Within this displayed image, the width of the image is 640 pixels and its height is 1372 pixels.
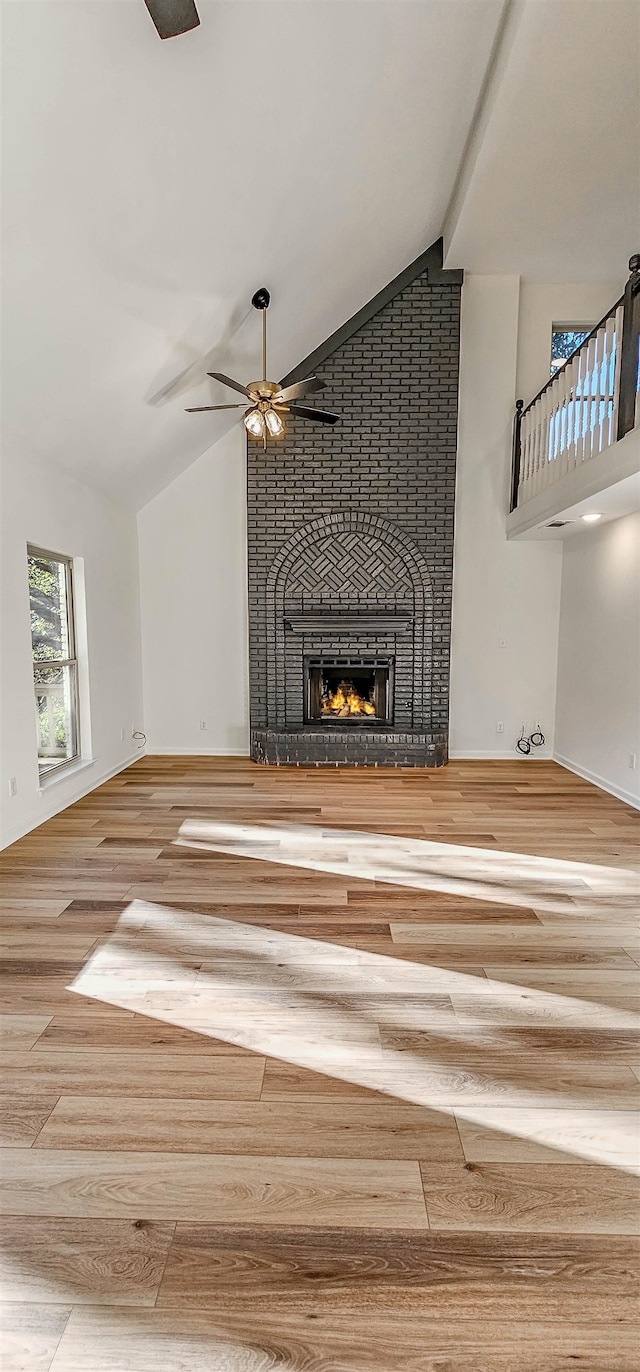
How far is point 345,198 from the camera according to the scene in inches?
165

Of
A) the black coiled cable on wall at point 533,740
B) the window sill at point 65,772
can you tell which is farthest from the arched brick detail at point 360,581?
the window sill at point 65,772

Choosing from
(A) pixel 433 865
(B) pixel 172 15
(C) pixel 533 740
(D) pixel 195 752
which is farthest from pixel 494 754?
(B) pixel 172 15

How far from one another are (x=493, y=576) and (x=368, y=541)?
1.28m

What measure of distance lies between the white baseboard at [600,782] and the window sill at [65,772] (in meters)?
4.15

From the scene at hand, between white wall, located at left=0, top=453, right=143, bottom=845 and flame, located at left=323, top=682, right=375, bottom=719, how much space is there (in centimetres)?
194

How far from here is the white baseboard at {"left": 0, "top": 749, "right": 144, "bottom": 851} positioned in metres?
3.83

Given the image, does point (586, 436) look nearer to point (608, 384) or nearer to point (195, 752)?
point (608, 384)

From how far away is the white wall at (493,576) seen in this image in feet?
20.0

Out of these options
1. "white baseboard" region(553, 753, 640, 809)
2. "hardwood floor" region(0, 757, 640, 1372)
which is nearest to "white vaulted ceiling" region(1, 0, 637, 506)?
"hardwood floor" region(0, 757, 640, 1372)

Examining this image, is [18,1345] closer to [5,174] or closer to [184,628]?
[5,174]

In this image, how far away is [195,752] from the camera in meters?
6.57

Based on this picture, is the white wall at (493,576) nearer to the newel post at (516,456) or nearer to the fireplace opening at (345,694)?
the newel post at (516,456)

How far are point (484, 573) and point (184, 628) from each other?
3028 mm

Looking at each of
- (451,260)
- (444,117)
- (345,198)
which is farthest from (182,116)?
(451,260)
